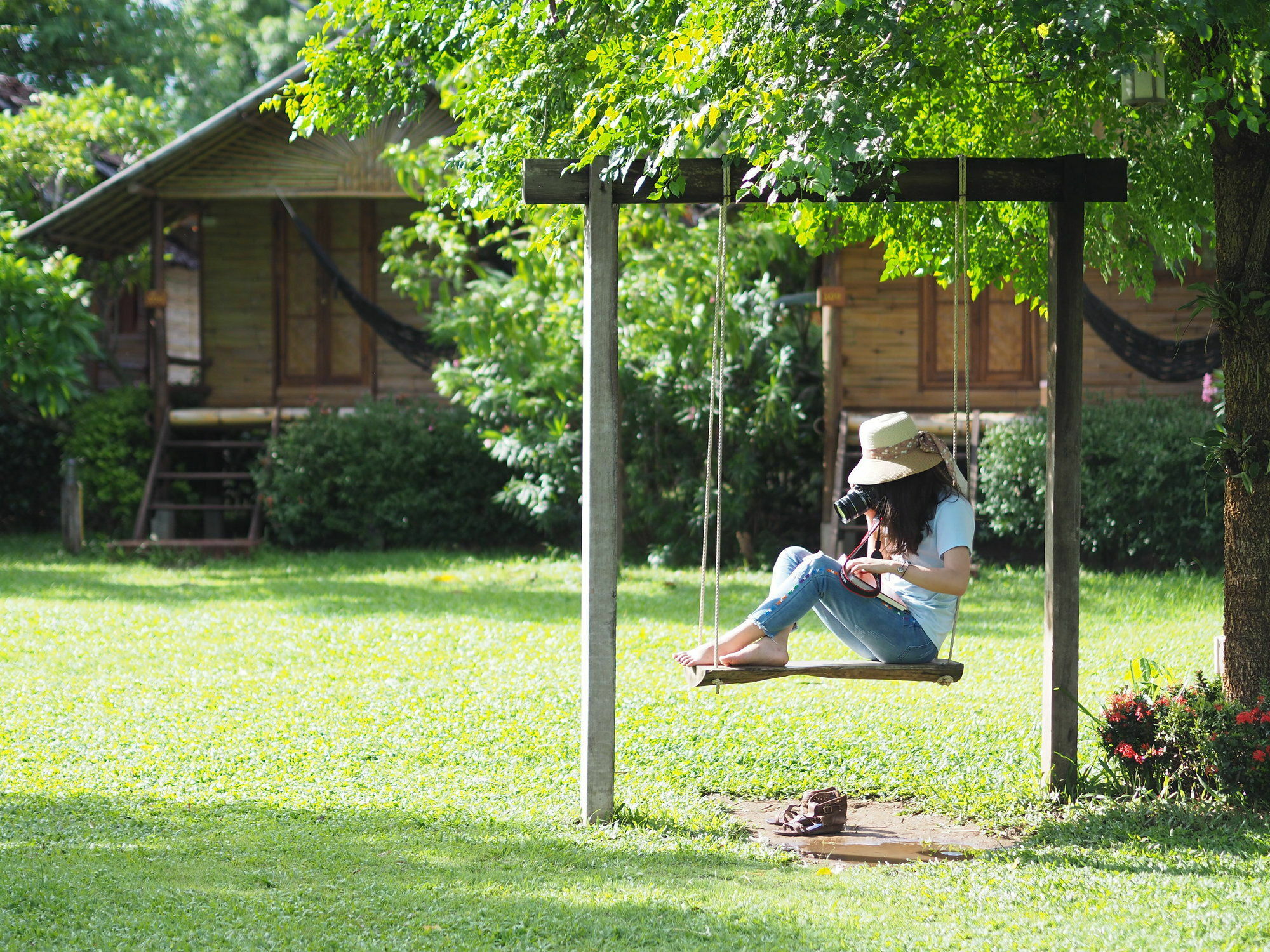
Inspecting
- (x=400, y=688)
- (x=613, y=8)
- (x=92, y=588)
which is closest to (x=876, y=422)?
(x=613, y=8)

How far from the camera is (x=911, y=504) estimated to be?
5.51m

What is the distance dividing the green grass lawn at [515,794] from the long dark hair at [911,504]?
1216 millimetres

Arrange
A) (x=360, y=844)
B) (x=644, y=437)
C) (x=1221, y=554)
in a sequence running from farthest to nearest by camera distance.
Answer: (x=644, y=437), (x=1221, y=554), (x=360, y=844)

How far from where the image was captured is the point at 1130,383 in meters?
14.8

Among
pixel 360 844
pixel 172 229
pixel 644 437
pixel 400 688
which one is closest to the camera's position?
pixel 360 844

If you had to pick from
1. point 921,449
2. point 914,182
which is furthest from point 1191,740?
point 914,182

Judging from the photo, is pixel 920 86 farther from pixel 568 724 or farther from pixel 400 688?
pixel 400 688

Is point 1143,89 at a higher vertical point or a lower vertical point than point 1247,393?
higher

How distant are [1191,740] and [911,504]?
57.7 inches

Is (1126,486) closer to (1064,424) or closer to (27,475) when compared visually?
(1064,424)

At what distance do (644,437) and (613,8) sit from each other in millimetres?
8648

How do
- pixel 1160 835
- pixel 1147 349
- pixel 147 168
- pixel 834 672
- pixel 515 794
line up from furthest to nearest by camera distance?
1. pixel 147 168
2. pixel 1147 349
3. pixel 515 794
4. pixel 1160 835
5. pixel 834 672

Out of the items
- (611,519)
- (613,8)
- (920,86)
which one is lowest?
(611,519)

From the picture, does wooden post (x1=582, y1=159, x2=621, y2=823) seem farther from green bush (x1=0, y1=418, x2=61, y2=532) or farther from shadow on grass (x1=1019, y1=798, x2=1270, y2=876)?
green bush (x1=0, y1=418, x2=61, y2=532)
